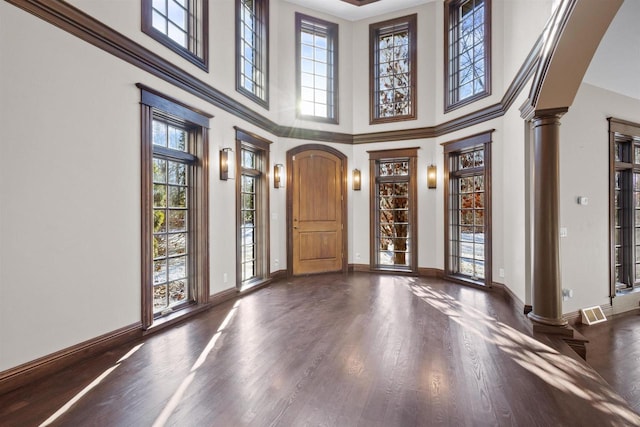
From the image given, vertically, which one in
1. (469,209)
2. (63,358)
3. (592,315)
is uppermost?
(469,209)

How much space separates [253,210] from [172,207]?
187 centimetres

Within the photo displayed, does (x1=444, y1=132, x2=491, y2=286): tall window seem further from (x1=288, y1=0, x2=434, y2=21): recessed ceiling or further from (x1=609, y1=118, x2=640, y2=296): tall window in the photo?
(x1=288, y1=0, x2=434, y2=21): recessed ceiling

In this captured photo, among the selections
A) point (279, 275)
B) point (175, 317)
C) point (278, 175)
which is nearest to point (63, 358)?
point (175, 317)

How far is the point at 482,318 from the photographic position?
3814 mm

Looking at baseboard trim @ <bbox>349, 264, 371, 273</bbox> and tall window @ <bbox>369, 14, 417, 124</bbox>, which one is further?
baseboard trim @ <bbox>349, 264, 371, 273</bbox>

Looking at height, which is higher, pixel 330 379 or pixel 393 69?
pixel 393 69

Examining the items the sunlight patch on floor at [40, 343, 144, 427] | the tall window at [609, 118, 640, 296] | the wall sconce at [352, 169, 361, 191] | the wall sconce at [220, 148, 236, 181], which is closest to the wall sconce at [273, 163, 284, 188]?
the wall sconce at [220, 148, 236, 181]

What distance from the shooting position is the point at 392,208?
21.6 feet

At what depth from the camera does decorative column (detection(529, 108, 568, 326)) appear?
3311 mm

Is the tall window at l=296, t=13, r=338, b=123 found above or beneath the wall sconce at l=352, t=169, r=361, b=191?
above

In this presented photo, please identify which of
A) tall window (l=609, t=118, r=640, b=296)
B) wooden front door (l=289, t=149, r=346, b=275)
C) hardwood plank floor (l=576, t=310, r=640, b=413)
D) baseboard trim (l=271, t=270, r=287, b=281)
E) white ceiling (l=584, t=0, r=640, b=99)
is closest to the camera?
hardwood plank floor (l=576, t=310, r=640, b=413)

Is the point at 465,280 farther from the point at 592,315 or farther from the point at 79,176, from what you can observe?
the point at 79,176

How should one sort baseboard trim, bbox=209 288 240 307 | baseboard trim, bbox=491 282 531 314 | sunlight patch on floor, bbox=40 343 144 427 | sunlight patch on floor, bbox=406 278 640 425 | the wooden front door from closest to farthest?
sunlight patch on floor, bbox=40 343 144 427 → sunlight patch on floor, bbox=406 278 640 425 → baseboard trim, bbox=491 282 531 314 → baseboard trim, bbox=209 288 240 307 → the wooden front door

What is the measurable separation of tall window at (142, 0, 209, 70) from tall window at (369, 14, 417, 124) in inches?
142
